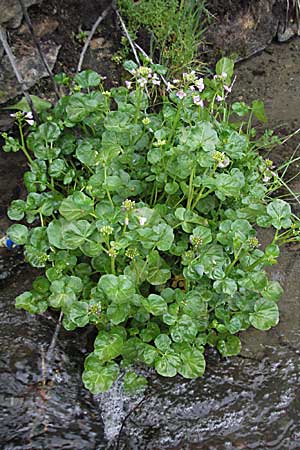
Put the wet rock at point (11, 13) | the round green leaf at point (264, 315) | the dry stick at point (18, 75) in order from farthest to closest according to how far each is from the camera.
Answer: the wet rock at point (11, 13) → the dry stick at point (18, 75) → the round green leaf at point (264, 315)

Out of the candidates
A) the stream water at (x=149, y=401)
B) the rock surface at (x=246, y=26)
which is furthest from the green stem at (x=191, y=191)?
the rock surface at (x=246, y=26)

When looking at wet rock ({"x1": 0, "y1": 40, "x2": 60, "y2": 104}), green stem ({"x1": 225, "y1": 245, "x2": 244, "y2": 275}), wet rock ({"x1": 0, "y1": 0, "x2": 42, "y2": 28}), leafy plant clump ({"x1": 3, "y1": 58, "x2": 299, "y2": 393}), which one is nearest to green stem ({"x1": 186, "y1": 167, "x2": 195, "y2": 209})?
leafy plant clump ({"x1": 3, "y1": 58, "x2": 299, "y2": 393})

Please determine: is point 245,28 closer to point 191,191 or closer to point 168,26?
point 168,26

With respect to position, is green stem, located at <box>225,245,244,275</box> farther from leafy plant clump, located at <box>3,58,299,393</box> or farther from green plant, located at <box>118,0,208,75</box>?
green plant, located at <box>118,0,208,75</box>

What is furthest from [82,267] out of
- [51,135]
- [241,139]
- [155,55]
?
[155,55]

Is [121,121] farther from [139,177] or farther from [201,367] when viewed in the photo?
[201,367]

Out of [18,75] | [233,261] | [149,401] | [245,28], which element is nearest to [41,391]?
[149,401]

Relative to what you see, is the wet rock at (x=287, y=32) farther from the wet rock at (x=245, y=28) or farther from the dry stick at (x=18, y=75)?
the dry stick at (x=18, y=75)
